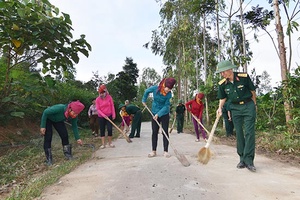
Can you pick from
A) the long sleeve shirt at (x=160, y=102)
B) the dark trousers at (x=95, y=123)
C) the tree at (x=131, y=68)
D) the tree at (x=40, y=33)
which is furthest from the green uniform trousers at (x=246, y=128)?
the tree at (x=131, y=68)

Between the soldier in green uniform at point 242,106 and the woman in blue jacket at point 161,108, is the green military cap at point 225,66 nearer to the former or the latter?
the soldier in green uniform at point 242,106

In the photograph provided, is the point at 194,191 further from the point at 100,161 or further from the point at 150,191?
the point at 100,161

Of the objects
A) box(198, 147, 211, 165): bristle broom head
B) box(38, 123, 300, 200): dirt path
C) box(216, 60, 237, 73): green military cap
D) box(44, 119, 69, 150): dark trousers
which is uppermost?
box(216, 60, 237, 73): green military cap

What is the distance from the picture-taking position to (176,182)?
3.66 m

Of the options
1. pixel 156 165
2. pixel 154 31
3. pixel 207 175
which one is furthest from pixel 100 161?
pixel 154 31

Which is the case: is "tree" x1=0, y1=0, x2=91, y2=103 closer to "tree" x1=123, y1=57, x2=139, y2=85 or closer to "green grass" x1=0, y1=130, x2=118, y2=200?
"green grass" x1=0, y1=130, x2=118, y2=200

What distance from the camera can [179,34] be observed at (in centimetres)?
1989

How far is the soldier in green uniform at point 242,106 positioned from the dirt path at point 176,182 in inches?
10.9

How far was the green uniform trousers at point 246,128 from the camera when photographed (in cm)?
423

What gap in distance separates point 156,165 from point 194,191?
148 centimetres

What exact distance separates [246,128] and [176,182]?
147 centimetres

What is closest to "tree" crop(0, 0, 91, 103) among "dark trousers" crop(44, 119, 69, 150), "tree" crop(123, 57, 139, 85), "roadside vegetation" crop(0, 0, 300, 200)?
"roadside vegetation" crop(0, 0, 300, 200)

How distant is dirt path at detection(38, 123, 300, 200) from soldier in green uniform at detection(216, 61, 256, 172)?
0.91 feet

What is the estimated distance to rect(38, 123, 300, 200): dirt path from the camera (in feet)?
10.5
